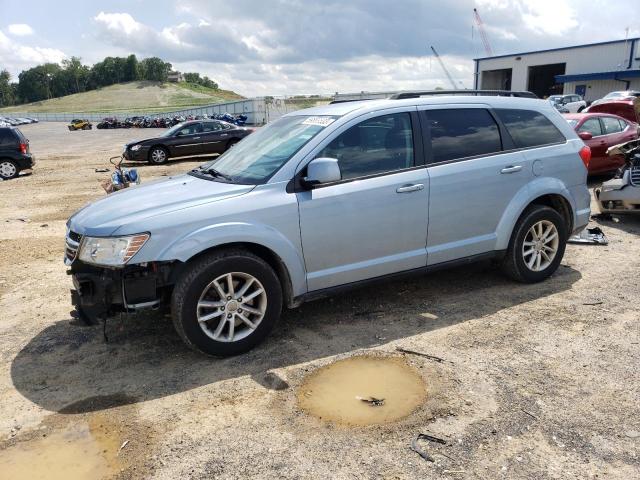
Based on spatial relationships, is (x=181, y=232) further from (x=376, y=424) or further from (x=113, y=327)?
(x=376, y=424)

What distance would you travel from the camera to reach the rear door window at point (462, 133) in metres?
4.65

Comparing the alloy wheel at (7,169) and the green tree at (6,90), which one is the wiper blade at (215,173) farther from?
the green tree at (6,90)

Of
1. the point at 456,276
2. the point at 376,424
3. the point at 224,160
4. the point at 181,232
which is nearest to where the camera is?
the point at 376,424

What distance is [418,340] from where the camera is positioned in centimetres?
417

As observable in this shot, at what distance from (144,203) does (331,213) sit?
1.40 metres

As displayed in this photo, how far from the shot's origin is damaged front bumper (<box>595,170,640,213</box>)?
7578mm

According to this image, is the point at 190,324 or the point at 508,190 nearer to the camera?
the point at 190,324

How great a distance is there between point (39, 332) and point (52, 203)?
7307mm

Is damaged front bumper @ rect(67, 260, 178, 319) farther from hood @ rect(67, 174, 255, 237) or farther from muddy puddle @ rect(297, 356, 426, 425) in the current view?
muddy puddle @ rect(297, 356, 426, 425)

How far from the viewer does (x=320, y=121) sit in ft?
14.5

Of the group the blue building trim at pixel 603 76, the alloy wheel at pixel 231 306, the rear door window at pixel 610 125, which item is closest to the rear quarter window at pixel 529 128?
the alloy wheel at pixel 231 306

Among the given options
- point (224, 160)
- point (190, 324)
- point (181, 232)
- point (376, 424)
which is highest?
point (224, 160)

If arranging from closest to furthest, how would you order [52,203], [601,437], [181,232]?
1. [601,437]
2. [181,232]
3. [52,203]

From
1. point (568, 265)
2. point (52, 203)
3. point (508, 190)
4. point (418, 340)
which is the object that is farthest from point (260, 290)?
point (52, 203)
